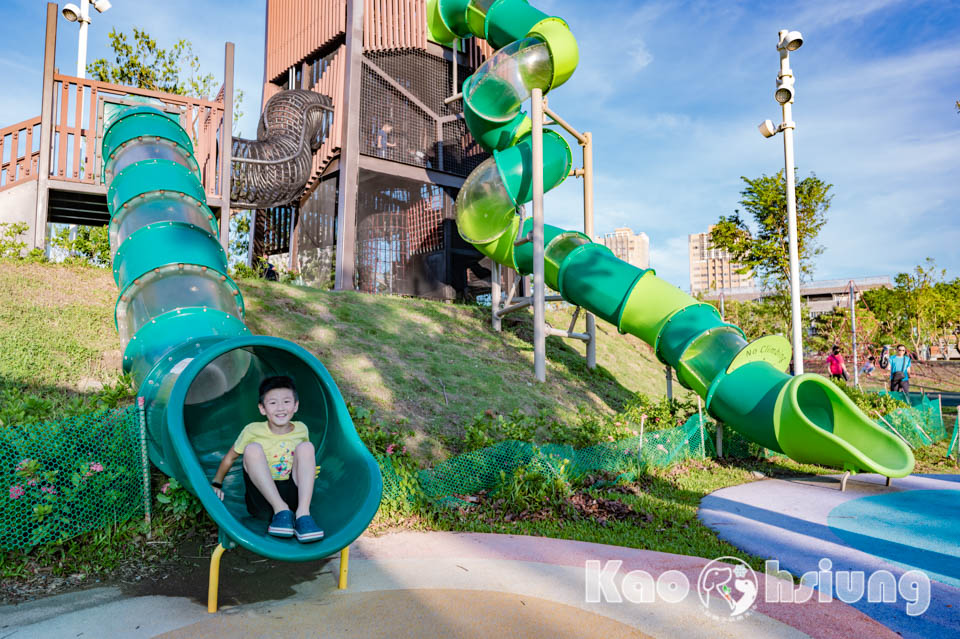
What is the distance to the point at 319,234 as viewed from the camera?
14531mm

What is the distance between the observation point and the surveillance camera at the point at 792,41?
9312mm

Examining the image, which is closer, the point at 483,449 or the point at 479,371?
the point at 483,449

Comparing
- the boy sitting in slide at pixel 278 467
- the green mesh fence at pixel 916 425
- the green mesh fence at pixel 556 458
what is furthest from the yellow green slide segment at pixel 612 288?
the boy sitting in slide at pixel 278 467

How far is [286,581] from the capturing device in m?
3.70

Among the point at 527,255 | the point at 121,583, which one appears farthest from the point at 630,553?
the point at 527,255

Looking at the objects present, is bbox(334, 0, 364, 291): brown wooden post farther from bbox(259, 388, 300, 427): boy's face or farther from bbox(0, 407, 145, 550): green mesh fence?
bbox(259, 388, 300, 427): boy's face

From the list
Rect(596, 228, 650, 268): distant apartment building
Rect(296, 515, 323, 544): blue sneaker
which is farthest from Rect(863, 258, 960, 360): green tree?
Rect(596, 228, 650, 268): distant apartment building

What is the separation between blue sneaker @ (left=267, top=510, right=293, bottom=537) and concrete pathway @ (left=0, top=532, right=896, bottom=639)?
375mm

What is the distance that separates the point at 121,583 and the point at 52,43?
8.65m

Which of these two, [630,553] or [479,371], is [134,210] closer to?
[479,371]

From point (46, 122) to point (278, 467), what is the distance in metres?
8.07

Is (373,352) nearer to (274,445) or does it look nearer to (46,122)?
(274,445)

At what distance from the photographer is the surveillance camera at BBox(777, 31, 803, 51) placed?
9.31m

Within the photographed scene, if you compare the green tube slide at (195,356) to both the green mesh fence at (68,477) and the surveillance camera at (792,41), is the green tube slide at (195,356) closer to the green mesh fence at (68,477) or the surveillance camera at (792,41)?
the green mesh fence at (68,477)
